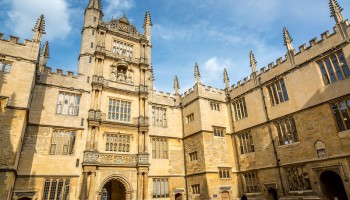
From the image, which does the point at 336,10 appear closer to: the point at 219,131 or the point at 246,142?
the point at 246,142

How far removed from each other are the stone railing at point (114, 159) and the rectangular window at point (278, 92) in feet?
43.0

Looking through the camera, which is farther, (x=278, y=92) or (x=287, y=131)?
(x=278, y=92)

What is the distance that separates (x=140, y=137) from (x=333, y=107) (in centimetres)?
1642

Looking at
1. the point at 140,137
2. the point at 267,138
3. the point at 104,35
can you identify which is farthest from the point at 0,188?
the point at 267,138

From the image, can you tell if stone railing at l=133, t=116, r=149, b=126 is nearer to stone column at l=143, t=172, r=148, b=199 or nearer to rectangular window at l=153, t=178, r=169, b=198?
stone column at l=143, t=172, r=148, b=199

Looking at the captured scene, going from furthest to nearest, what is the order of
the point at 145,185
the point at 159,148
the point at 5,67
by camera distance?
the point at 159,148 → the point at 145,185 → the point at 5,67

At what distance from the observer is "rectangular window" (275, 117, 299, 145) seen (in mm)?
18936

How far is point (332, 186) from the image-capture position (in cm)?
1694

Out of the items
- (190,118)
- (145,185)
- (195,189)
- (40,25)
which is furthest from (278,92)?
(40,25)

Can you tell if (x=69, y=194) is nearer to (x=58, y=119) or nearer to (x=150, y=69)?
(x=58, y=119)

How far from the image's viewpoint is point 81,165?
62.5 ft

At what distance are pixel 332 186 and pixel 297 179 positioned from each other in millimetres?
2299

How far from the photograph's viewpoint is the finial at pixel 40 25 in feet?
62.8

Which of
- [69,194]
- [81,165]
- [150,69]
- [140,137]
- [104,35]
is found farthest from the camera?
[150,69]
